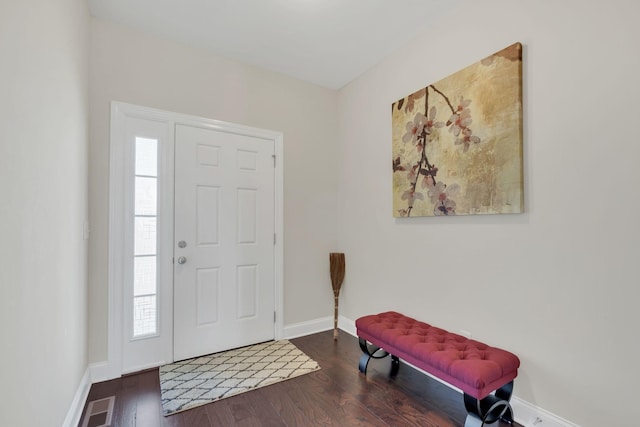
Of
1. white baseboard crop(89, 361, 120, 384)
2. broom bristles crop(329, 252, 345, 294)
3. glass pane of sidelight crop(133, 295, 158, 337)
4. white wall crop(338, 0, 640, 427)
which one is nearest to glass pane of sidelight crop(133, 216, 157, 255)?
glass pane of sidelight crop(133, 295, 158, 337)

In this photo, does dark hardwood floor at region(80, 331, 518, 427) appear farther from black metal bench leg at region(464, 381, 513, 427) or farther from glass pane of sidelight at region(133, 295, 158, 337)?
glass pane of sidelight at region(133, 295, 158, 337)

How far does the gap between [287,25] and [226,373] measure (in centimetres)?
290

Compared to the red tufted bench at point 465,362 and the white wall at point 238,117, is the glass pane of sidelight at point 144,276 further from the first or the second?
the red tufted bench at point 465,362

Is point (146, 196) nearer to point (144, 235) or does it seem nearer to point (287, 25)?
point (144, 235)

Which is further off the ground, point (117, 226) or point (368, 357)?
point (117, 226)

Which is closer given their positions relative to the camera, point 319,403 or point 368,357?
point 319,403

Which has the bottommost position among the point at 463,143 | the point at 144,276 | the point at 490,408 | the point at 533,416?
the point at 533,416

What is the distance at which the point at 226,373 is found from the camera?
2.41 meters

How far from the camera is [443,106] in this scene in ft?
7.57

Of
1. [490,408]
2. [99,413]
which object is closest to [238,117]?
[99,413]

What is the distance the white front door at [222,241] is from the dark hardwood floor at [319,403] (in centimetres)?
55

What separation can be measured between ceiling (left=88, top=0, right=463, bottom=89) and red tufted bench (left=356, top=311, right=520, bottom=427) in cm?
245

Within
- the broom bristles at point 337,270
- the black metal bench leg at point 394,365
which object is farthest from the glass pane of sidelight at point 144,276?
the black metal bench leg at point 394,365

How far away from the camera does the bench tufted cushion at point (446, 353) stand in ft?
5.33
